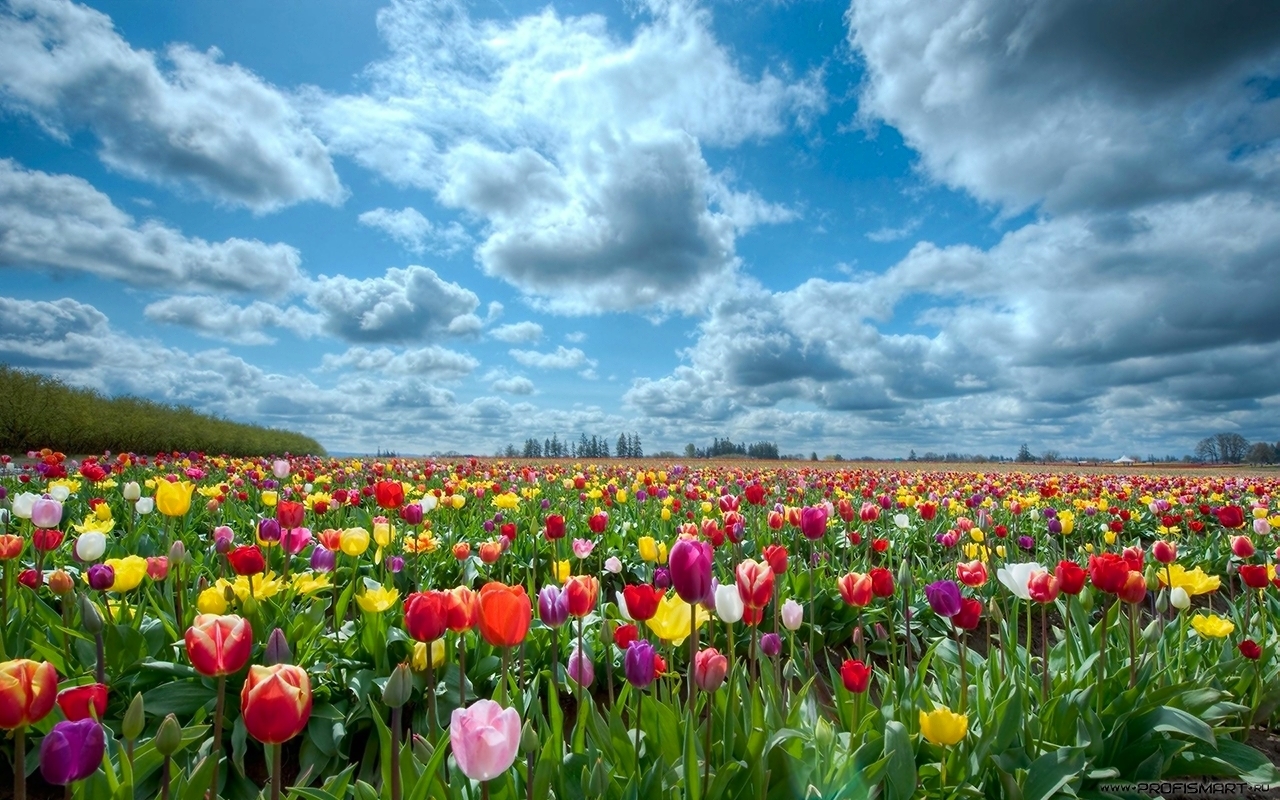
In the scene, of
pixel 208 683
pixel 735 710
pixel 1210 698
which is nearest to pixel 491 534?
pixel 208 683

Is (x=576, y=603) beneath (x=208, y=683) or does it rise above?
above

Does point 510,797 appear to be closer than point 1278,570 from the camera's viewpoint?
Yes

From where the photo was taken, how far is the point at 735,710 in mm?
2826

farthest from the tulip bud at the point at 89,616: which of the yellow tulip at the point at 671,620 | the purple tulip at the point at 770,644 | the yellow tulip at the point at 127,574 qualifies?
the purple tulip at the point at 770,644

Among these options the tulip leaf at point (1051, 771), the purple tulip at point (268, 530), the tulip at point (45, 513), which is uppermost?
the tulip at point (45, 513)

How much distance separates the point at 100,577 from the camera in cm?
310

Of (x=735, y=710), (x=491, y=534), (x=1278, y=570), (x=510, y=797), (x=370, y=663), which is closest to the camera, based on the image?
(x=510, y=797)

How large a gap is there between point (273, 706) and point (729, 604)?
1375 mm

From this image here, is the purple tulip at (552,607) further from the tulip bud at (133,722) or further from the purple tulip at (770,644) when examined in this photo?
the tulip bud at (133,722)

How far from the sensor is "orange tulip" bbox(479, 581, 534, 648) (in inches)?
82.9

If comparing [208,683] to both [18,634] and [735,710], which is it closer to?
[18,634]

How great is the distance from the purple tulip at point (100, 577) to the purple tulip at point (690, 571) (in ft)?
9.10

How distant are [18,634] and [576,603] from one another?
3.15m

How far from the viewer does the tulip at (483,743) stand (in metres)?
1.59
